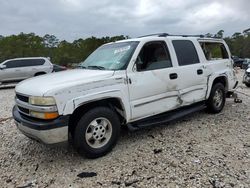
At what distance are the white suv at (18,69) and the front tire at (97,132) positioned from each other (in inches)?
550

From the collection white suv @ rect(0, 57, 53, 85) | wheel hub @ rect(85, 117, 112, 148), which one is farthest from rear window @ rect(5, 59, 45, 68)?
wheel hub @ rect(85, 117, 112, 148)

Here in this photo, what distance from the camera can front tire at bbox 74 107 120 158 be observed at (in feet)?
12.4

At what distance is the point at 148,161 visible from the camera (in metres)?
3.89

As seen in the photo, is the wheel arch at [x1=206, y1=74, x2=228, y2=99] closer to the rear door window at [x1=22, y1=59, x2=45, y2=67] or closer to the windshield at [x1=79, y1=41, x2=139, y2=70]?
the windshield at [x1=79, y1=41, x2=139, y2=70]

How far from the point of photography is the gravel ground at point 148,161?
340 cm

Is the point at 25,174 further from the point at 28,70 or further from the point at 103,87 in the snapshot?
the point at 28,70

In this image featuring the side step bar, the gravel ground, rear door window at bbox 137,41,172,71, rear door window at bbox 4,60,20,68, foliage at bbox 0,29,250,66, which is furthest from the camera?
foliage at bbox 0,29,250,66

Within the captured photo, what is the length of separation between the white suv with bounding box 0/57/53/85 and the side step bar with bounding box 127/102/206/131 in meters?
13.4

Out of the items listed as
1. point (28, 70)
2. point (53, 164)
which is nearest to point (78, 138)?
point (53, 164)

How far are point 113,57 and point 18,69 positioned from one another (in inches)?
534

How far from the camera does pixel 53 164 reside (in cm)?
400

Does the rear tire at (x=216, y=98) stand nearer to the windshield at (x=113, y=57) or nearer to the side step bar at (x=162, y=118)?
the side step bar at (x=162, y=118)

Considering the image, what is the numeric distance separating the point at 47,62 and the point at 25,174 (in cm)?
1468

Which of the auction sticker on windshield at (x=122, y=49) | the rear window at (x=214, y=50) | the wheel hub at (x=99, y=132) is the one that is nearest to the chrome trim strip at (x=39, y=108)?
the wheel hub at (x=99, y=132)
